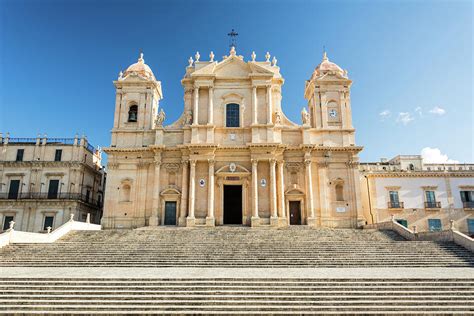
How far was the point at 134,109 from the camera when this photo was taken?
91.8 ft

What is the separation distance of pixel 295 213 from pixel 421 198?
1136cm

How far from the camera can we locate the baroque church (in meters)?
25.1

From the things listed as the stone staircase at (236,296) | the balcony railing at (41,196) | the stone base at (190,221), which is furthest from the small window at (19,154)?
the stone staircase at (236,296)

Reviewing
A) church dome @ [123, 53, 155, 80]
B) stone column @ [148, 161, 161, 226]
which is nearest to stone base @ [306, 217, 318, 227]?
stone column @ [148, 161, 161, 226]

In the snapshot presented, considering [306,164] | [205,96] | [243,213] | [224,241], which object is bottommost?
[224,241]

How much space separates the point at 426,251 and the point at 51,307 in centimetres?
1526

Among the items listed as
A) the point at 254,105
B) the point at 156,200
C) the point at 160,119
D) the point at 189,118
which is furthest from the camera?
the point at 160,119

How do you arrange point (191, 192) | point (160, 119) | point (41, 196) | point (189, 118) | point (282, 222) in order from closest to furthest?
point (282, 222) < point (191, 192) < point (189, 118) < point (160, 119) < point (41, 196)

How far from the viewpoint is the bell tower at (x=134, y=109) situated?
26.8m

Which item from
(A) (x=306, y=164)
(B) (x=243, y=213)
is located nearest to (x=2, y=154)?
(B) (x=243, y=213)

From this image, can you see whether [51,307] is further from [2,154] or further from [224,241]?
[2,154]

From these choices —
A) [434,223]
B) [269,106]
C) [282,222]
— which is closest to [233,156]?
[269,106]

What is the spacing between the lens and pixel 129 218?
83.4ft

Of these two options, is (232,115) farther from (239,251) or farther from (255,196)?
(239,251)
